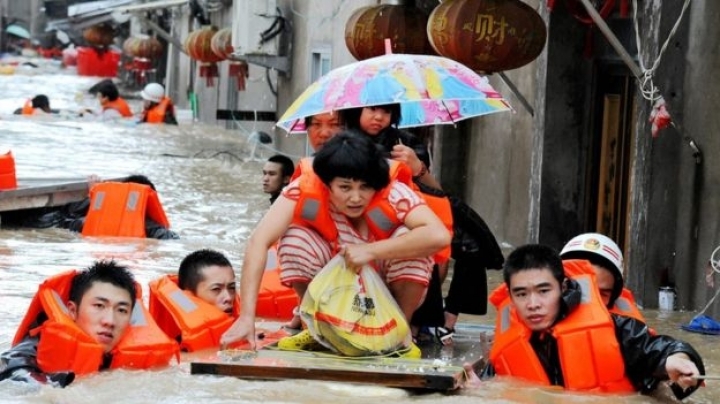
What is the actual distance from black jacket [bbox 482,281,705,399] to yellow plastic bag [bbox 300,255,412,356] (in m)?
0.69

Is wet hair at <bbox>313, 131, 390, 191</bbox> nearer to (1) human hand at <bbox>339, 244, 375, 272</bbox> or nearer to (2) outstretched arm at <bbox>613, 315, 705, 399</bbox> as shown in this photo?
(1) human hand at <bbox>339, 244, 375, 272</bbox>

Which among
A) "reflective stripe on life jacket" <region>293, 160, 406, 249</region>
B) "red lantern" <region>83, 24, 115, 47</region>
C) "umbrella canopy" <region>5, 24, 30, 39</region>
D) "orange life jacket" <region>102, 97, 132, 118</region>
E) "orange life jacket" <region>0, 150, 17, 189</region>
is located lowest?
"orange life jacket" <region>0, 150, 17, 189</region>

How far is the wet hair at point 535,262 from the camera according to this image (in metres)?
7.40

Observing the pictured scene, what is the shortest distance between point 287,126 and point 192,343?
1.38 metres

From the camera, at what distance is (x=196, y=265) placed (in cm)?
885

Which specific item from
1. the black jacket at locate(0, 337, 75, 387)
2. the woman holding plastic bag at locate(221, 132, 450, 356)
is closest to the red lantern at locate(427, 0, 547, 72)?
the woman holding plastic bag at locate(221, 132, 450, 356)

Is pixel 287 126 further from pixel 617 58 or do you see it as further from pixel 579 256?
pixel 617 58

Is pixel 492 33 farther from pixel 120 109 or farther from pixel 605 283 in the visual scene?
pixel 120 109

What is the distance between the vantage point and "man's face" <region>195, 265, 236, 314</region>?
28.9ft

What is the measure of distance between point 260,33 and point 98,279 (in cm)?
1672

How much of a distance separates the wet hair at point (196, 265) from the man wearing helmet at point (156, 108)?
20.8 metres

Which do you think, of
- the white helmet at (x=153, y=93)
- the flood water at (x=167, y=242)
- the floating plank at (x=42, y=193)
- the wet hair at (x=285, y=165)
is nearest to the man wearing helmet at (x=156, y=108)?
the white helmet at (x=153, y=93)

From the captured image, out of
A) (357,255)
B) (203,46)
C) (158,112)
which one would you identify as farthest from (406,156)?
(158,112)

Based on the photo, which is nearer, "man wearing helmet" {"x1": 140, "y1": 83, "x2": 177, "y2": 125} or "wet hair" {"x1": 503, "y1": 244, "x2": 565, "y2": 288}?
"wet hair" {"x1": 503, "y1": 244, "x2": 565, "y2": 288}
